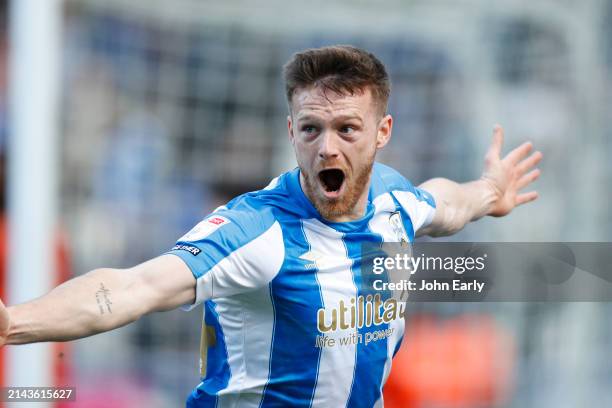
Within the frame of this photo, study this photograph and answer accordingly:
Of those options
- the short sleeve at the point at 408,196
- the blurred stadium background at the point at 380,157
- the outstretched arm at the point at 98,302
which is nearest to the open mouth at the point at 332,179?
the short sleeve at the point at 408,196

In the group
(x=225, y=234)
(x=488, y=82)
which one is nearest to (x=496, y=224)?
(x=488, y=82)

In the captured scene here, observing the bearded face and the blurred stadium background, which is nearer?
the bearded face

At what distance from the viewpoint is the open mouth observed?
368 centimetres

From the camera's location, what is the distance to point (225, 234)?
3.43 metres

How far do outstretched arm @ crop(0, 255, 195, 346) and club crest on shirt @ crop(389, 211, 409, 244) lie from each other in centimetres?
99

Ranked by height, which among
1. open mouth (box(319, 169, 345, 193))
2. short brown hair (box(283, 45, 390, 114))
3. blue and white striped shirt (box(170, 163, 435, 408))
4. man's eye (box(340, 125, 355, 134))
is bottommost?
blue and white striped shirt (box(170, 163, 435, 408))

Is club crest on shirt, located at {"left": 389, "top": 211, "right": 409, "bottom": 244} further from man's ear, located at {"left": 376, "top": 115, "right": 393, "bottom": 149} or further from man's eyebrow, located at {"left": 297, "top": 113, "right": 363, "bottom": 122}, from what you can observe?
man's eyebrow, located at {"left": 297, "top": 113, "right": 363, "bottom": 122}

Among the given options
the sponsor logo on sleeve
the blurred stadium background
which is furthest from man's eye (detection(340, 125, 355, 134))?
the blurred stadium background

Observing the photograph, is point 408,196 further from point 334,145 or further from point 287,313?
point 287,313

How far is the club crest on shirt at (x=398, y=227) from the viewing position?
13.0 feet

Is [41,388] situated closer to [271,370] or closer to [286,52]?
[271,370]

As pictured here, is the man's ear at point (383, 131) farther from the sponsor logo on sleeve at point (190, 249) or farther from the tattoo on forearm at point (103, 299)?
the tattoo on forearm at point (103, 299)

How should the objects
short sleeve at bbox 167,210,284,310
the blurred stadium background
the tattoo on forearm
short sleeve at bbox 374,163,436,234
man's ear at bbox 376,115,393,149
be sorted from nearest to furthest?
the tattoo on forearm
short sleeve at bbox 167,210,284,310
man's ear at bbox 376,115,393,149
short sleeve at bbox 374,163,436,234
the blurred stadium background

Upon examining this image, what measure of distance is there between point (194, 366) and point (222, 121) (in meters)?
1.77
